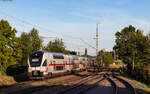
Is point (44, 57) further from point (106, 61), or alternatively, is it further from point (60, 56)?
point (106, 61)

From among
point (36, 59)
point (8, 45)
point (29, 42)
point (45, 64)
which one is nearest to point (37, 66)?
point (36, 59)

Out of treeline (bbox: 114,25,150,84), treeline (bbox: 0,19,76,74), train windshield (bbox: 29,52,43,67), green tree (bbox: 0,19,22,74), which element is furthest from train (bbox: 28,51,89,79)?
treeline (bbox: 114,25,150,84)

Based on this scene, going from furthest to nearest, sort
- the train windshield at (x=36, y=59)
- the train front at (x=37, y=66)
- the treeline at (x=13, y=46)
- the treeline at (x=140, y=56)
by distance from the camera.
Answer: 1. the treeline at (x=13, y=46)
2. the treeline at (x=140, y=56)
3. the train windshield at (x=36, y=59)
4. the train front at (x=37, y=66)

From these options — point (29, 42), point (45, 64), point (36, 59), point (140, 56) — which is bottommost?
point (45, 64)

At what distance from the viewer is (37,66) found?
72.5 ft

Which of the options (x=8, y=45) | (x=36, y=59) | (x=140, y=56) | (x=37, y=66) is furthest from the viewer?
(x=8, y=45)

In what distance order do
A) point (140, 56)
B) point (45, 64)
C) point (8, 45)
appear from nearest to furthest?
1. point (45, 64)
2. point (140, 56)
3. point (8, 45)

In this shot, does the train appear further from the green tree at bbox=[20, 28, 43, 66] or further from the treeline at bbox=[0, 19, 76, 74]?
the green tree at bbox=[20, 28, 43, 66]

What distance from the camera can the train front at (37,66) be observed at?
2195cm

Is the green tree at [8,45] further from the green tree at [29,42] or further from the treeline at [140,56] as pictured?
the treeline at [140,56]

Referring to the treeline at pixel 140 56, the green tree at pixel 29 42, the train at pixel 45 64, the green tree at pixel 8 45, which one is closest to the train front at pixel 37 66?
the train at pixel 45 64

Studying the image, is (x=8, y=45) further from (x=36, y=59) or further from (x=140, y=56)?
(x=140, y=56)

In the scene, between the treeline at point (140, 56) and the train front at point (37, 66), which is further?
the treeline at point (140, 56)

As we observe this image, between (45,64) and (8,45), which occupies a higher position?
(8,45)
